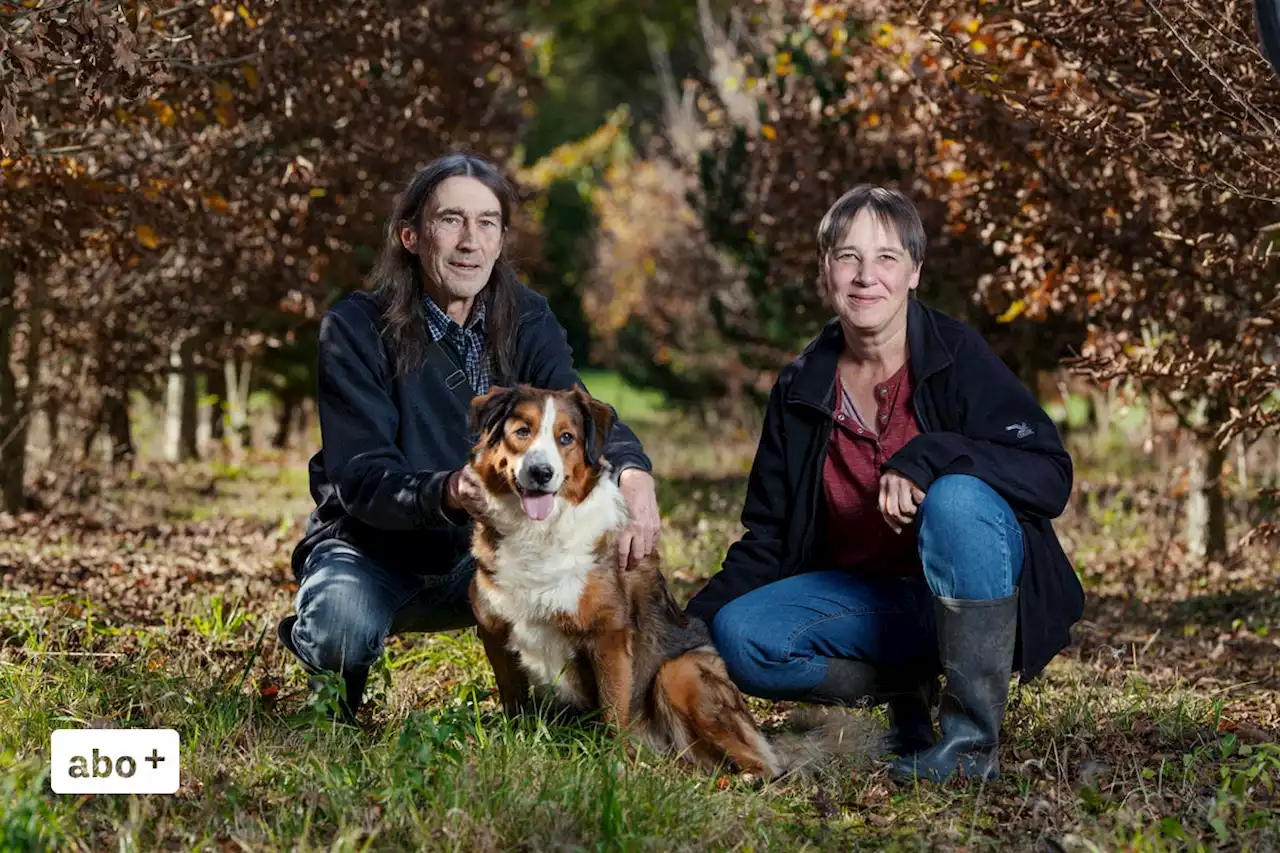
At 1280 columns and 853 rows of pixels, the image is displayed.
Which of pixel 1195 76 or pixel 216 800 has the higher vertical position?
pixel 1195 76

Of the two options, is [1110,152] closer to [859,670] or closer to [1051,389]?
[859,670]

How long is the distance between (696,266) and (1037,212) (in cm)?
1018

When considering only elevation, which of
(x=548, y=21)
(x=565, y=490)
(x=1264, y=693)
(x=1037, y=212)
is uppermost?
(x=548, y=21)

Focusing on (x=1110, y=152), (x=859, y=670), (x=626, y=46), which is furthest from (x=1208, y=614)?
(x=626, y=46)

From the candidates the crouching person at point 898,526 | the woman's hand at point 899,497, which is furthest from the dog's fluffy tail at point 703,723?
the woman's hand at point 899,497

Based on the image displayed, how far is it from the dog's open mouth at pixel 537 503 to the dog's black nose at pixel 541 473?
2.2 inches

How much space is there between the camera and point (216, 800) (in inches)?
133

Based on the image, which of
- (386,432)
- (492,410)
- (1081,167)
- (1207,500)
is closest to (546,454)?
(492,410)

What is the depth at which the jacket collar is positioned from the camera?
4117 millimetres

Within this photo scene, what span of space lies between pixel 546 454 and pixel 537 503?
140 millimetres

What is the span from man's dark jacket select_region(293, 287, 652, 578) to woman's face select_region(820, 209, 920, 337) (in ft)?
2.53

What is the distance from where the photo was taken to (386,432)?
4.18 m

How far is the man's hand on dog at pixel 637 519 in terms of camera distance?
3.95m

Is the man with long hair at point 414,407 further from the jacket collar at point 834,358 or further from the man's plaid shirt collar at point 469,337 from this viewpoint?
the jacket collar at point 834,358
